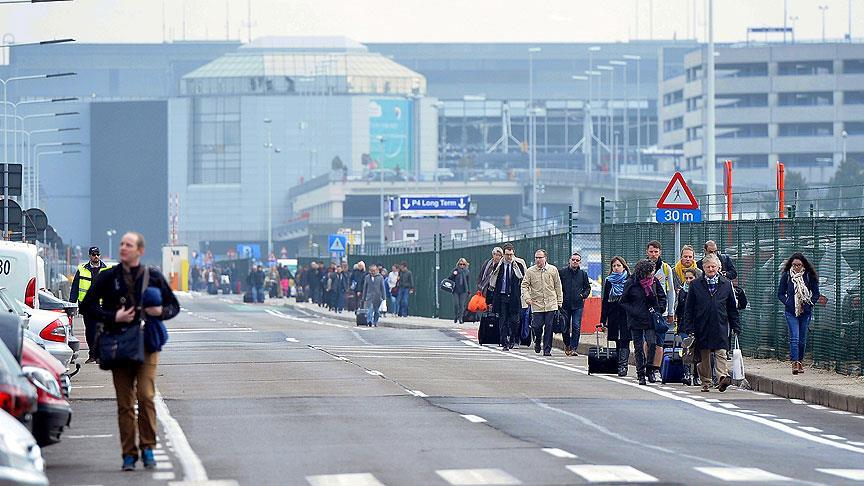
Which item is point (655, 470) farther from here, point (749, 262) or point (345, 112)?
point (345, 112)

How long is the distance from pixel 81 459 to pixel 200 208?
6483 inches

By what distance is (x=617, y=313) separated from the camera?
2695 centimetres

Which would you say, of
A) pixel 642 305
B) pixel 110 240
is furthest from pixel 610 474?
Result: pixel 110 240

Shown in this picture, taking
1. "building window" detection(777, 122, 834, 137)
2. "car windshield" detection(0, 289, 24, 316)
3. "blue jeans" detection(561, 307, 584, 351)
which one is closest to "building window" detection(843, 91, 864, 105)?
"building window" detection(777, 122, 834, 137)

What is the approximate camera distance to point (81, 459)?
16016 mm

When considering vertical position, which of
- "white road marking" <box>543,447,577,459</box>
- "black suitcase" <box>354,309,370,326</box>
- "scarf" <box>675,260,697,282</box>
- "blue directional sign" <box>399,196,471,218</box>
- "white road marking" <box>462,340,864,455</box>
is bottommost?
"black suitcase" <box>354,309,370,326</box>

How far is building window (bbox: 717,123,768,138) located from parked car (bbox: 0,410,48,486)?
154m

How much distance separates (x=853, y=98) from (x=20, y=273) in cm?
13601

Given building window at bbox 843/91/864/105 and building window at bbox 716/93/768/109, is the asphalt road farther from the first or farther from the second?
building window at bbox 716/93/768/109

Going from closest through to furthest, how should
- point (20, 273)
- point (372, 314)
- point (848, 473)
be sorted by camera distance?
point (848, 473)
point (20, 273)
point (372, 314)

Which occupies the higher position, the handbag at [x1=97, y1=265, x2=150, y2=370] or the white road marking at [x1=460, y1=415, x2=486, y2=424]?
the handbag at [x1=97, y1=265, x2=150, y2=370]

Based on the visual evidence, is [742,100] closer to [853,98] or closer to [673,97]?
[853,98]

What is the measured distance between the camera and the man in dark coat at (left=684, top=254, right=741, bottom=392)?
78.3ft

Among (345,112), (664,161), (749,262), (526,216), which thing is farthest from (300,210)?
(749,262)
